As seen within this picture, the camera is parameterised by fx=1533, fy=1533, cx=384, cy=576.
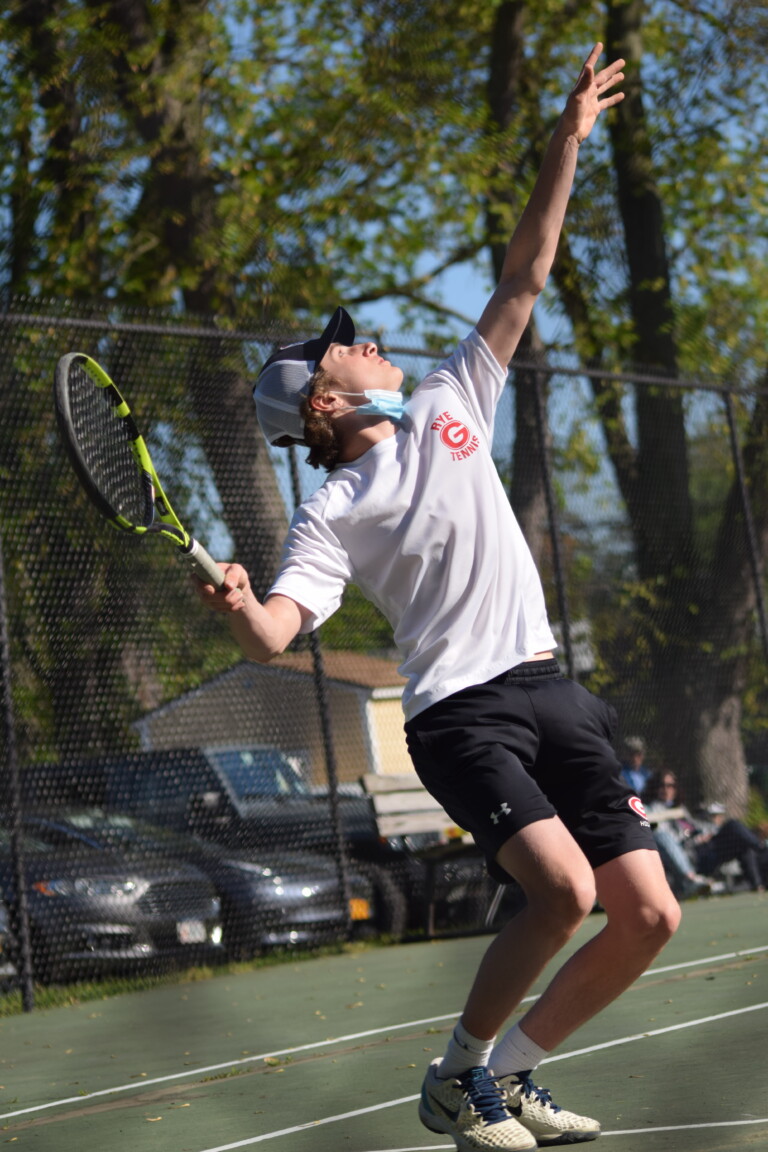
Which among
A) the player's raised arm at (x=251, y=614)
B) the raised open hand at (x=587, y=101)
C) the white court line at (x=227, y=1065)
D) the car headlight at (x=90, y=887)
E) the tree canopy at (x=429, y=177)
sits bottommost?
the white court line at (x=227, y=1065)

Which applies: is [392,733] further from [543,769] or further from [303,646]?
[543,769]

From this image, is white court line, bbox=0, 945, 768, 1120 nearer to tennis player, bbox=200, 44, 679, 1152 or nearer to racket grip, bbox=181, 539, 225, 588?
tennis player, bbox=200, 44, 679, 1152

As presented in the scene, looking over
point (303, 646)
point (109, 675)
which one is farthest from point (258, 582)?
point (109, 675)

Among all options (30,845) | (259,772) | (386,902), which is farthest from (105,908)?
(386,902)

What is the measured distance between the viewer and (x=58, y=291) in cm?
1423

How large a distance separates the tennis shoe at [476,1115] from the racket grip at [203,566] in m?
1.17

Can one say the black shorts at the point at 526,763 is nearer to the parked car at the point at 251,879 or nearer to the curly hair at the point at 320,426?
the curly hair at the point at 320,426

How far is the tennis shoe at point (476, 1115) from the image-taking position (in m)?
3.11

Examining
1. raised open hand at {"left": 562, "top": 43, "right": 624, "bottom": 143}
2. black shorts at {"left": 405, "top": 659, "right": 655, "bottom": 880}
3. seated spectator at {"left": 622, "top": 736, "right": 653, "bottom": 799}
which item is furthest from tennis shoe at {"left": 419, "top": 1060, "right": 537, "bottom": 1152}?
seated spectator at {"left": 622, "top": 736, "right": 653, "bottom": 799}

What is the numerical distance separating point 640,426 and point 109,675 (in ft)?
15.9

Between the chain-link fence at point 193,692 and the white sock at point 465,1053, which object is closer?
the white sock at point 465,1053

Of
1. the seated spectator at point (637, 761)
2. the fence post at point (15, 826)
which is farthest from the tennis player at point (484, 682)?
the seated spectator at point (637, 761)

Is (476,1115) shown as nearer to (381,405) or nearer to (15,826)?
(381,405)

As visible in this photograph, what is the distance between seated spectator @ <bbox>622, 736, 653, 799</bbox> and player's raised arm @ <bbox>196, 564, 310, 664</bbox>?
7.54 meters
